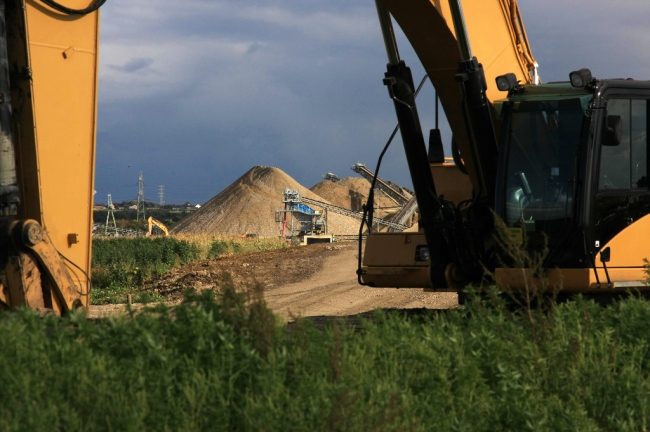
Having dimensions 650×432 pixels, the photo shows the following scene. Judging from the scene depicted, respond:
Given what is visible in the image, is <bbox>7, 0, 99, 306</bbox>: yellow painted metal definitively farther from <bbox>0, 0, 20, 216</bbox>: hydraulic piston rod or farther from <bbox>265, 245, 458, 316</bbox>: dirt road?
<bbox>265, 245, 458, 316</bbox>: dirt road

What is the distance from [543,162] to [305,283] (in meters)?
13.4

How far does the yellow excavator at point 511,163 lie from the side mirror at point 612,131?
0.03ft

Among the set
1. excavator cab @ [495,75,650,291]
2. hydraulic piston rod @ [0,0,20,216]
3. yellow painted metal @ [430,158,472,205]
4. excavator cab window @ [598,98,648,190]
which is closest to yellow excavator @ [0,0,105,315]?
hydraulic piston rod @ [0,0,20,216]

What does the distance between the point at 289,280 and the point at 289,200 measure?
3752 centimetres

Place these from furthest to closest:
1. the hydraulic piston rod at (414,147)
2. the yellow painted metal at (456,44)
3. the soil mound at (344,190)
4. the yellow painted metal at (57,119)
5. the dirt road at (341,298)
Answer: the soil mound at (344,190) → the dirt road at (341,298) → the hydraulic piston rod at (414,147) → the yellow painted metal at (456,44) → the yellow painted metal at (57,119)

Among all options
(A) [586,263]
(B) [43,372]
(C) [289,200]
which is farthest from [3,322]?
(C) [289,200]

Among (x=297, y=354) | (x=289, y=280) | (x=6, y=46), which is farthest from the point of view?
(x=289, y=280)

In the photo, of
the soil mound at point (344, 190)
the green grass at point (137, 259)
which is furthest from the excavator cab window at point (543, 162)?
the soil mound at point (344, 190)

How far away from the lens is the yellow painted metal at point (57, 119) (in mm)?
6664

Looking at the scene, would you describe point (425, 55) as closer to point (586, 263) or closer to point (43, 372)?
point (586, 263)

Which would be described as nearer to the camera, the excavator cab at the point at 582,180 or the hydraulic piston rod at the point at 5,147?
the hydraulic piston rod at the point at 5,147

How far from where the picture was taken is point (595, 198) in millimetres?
7684

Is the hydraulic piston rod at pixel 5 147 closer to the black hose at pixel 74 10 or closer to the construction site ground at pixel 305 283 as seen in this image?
the black hose at pixel 74 10

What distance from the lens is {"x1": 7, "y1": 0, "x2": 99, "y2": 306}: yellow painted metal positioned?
6664mm
